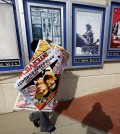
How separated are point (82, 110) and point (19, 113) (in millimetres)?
1477

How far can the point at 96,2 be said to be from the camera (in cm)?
344

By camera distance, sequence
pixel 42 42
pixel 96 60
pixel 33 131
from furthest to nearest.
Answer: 1. pixel 96 60
2. pixel 33 131
3. pixel 42 42

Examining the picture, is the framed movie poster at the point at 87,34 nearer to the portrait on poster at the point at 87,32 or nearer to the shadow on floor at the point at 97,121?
the portrait on poster at the point at 87,32

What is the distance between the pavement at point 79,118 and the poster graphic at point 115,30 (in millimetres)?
1434

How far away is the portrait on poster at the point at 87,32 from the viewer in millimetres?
3377

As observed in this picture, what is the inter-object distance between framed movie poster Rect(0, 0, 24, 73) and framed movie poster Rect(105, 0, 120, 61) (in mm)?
2278

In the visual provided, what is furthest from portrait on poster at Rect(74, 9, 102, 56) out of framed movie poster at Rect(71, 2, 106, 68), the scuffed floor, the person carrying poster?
the person carrying poster

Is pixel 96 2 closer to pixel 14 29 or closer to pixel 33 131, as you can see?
pixel 14 29

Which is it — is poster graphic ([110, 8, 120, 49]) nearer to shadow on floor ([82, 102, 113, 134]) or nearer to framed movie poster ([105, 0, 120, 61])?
framed movie poster ([105, 0, 120, 61])

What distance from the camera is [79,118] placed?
3047 mm

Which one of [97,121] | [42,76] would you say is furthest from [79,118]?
[42,76]

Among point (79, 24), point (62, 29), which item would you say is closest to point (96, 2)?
point (79, 24)

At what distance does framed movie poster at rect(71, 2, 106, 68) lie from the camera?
3.34 m

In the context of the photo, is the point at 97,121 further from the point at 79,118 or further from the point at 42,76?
the point at 42,76
